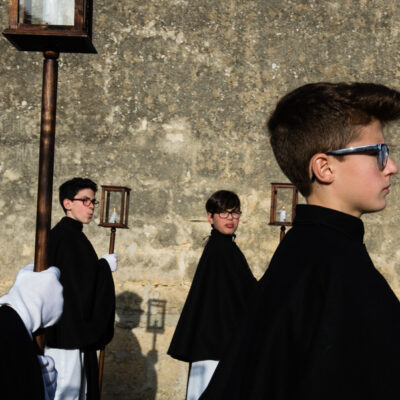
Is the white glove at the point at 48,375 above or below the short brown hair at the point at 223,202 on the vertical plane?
below

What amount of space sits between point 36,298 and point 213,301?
3.31 m

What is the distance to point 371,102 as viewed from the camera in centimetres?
184

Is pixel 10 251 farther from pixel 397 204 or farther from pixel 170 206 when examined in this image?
pixel 397 204

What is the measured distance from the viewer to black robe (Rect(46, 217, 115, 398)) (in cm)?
520

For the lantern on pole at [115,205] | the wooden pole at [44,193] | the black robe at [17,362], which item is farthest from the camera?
the lantern on pole at [115,205]

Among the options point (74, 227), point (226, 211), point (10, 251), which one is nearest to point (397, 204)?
point (226, 211)

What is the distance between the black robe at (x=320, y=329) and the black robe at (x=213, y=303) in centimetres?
368

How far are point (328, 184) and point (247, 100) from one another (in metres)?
5.51

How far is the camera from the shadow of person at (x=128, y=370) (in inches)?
275

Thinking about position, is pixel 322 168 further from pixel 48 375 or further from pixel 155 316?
pixel 155 316

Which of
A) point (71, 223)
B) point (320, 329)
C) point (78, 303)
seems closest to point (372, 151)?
point (320, 329)

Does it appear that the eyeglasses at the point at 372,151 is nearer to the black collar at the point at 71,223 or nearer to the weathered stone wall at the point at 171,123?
the black collar at the point at 71,223

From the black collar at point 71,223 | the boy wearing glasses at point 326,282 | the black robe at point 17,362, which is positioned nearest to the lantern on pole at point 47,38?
the black robe at point 17,362

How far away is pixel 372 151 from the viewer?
1821 mm
